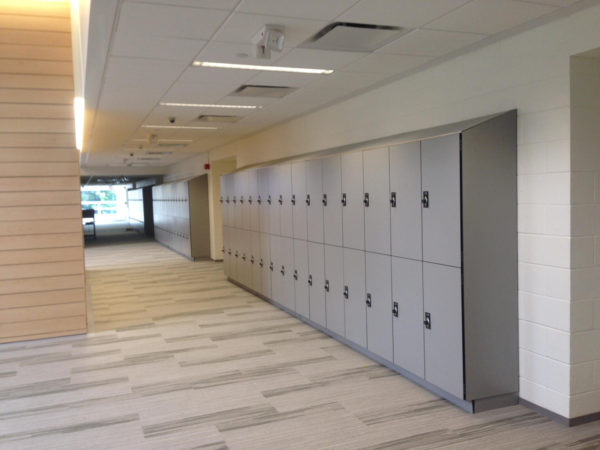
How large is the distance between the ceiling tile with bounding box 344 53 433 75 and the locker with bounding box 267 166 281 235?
2746 mm

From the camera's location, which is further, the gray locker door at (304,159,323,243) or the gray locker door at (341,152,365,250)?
the gray locker door at (304,159,323,243)

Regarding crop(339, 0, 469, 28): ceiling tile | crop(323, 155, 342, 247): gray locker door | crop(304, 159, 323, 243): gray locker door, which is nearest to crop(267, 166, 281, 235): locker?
crop(304, 159, 323, 243): gray locker door

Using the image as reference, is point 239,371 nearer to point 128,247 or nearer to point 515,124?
point 515,124

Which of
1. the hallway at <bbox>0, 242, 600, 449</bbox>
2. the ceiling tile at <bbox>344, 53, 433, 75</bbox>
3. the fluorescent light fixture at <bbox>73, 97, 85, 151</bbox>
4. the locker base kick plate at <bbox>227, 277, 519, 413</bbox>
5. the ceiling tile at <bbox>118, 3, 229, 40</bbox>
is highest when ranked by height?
the fluorescent light fixture at <bbox>73, 97, 85, 151</bbox>

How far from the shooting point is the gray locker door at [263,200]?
775 centimetres

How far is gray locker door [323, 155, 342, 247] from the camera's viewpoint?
18.3 ft

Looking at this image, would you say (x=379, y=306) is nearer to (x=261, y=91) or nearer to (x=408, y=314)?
(x=408, y=314)

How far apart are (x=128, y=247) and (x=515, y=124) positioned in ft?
53.0

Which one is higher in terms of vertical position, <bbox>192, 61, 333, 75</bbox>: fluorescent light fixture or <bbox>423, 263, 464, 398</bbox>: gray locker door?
<bbox>192, 61, 333, 75</bbox>: fluorescent light fixture

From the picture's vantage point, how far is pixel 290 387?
455 cm

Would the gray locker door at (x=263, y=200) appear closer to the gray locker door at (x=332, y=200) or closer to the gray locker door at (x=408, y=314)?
the gray locker door at (x=332, y=200)

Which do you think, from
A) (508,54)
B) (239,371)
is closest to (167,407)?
(239,371)

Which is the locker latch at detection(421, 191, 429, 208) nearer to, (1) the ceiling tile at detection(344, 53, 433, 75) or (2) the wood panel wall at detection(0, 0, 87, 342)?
(1) the ceiling tile at detection(344, 53, 433, 75)

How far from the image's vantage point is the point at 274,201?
24.5ft
